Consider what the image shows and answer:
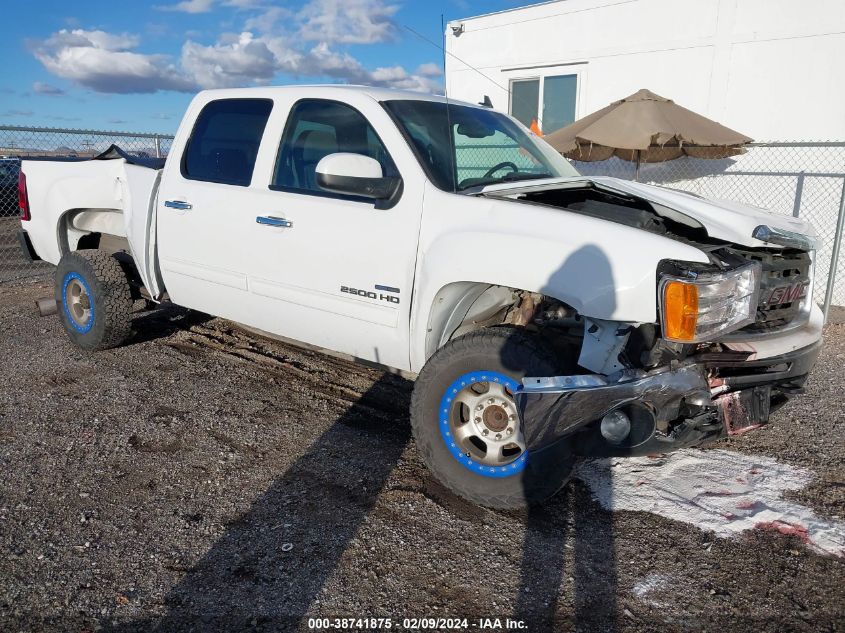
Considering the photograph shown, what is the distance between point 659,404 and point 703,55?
300 inches

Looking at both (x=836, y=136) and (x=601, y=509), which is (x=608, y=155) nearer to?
(x=836, y=136)

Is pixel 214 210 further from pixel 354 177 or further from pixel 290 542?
pixel 290 542

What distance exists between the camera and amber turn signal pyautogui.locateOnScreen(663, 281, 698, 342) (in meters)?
2.70

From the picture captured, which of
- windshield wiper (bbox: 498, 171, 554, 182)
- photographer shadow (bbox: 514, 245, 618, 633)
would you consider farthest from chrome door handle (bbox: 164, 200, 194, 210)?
photographer shadow (bbox: 514, 245, 618, 633)

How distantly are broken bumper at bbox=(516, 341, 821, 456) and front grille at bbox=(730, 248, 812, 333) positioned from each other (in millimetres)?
207

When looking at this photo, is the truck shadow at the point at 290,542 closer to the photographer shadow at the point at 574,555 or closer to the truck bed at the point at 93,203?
the photographer shadow at the point at 574,555

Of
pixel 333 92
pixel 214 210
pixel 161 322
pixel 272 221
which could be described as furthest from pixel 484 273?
pixel 161 322

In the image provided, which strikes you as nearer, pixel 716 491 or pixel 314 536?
pixel 314 536

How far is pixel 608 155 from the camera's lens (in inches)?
335

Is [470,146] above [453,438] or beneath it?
above

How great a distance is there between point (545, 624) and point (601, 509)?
3.25ft

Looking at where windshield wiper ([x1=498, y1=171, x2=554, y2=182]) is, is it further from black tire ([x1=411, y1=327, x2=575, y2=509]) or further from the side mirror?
black tire ([x1=411, y1=327, x2=575, y2=509])

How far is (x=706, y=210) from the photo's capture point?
329 cm

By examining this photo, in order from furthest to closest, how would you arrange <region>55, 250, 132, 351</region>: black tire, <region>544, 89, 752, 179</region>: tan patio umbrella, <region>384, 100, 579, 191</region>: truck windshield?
1. <region>544, 89, 752, 179</region>: tan patio umbrella
2. <region>55, 250, 132, 351</region>: black tire
3. <region>384, 100, 579, 191</region>: truck windshield
